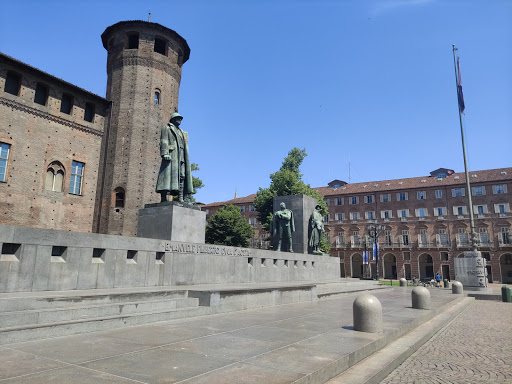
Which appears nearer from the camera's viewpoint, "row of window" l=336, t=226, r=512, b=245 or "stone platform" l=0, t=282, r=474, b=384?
"stone platform" l=0, t=282, r=474, b=384

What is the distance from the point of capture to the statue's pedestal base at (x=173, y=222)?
10414mm

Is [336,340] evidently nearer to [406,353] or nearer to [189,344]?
[406,353]

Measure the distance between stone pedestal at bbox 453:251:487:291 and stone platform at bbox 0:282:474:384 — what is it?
1954 centimetres

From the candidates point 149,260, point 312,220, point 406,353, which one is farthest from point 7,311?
point 312,220

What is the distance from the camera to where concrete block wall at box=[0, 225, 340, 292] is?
6.31 meters

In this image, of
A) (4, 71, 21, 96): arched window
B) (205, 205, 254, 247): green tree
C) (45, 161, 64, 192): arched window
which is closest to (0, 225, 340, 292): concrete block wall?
(45, 161, 64, 192): arched window

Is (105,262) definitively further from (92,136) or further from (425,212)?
(425,212)

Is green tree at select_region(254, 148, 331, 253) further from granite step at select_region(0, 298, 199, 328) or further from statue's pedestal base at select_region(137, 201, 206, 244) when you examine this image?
granite step at select_region(0, 298, 199, 328)

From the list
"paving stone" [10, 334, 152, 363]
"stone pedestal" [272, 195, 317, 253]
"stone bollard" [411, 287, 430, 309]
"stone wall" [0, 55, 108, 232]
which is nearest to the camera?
"paving stone" [10, 334, 152, 363]

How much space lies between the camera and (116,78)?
33750 millimetres

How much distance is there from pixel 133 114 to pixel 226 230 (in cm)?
1832

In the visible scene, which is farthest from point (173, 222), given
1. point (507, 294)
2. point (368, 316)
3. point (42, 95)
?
point (42, 95)

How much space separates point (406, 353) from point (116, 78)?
34.7m

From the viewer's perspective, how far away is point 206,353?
434 centimetres
